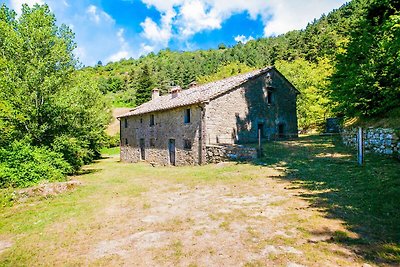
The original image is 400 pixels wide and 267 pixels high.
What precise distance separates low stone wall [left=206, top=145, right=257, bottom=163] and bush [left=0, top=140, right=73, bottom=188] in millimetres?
9270

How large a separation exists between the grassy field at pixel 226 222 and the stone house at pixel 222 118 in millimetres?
8157

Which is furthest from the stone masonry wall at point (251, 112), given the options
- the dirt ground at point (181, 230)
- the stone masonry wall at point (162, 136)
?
the dirt ground at point (181, 230)

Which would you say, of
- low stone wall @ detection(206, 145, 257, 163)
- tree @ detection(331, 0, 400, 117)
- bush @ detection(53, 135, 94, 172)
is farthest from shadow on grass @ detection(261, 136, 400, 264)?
bush @ detection(53, 135, 94, 172)

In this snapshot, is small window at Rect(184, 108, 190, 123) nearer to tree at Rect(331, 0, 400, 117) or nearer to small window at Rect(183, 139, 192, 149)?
small window at Rect(183, 139, 192, 149)

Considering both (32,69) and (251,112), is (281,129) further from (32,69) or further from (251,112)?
(32,69)

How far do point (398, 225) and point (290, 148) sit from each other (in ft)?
38.8

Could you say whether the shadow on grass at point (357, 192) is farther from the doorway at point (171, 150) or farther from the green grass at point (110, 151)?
the green grass at point (110, 151)

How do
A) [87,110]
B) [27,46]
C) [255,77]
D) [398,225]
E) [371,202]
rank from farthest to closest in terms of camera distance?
1. [255,77]
2. [87,110]
3. [27,46]
4. [371,202]
5. [398,225]

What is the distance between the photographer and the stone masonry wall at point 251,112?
63.3ft

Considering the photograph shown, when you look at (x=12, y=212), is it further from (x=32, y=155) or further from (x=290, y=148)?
(x=290, y=148)

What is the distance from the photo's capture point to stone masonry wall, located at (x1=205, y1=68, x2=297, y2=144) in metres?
19.3

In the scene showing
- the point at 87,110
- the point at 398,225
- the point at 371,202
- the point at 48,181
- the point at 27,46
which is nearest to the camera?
the point at 398,225

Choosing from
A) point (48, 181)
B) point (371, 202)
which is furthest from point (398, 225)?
point (48, 181)

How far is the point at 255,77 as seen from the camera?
21.0 metres
